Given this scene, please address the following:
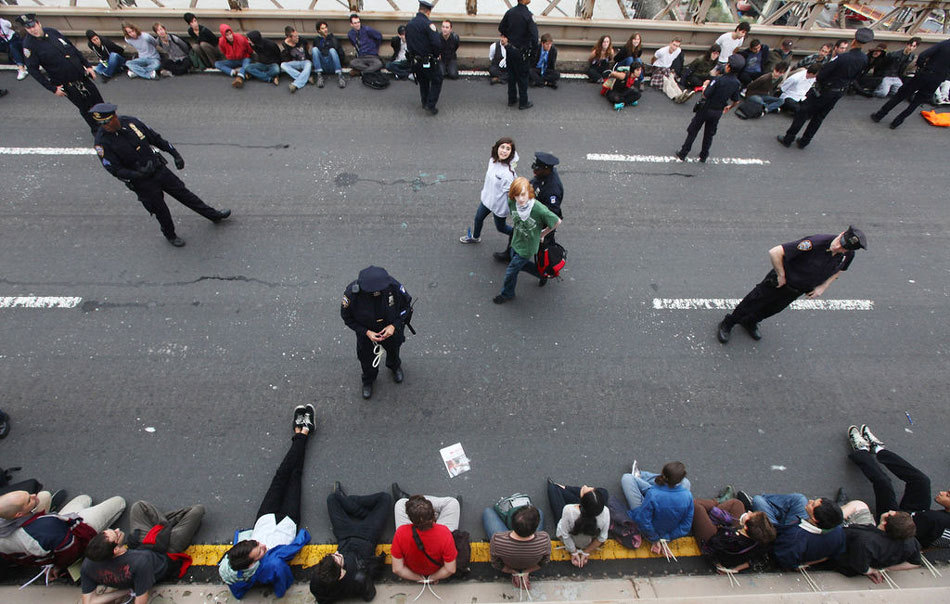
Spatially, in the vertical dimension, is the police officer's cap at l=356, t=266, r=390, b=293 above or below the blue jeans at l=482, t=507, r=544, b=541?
above

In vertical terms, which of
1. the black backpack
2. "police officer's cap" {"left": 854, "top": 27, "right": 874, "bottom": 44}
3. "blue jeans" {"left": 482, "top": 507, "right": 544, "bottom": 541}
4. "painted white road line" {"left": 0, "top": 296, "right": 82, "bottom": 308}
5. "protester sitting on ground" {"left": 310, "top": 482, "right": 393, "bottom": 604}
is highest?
"police officer's cap" {"left": 854, "top": 27, "right": 874, "bottom": 44}

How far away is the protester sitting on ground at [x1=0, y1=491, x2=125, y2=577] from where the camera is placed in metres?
3.52

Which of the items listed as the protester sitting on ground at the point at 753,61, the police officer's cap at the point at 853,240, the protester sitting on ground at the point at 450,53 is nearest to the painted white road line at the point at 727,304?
the police officer's cap at the point at 853,240

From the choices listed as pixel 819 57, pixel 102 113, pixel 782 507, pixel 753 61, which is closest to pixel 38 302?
pixel 102 113

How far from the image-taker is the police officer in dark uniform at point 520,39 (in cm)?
794

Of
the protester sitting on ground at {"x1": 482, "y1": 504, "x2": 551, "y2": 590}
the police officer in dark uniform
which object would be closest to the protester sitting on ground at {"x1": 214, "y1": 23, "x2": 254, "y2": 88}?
the police officer in dark uniform

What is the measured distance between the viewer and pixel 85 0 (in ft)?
39.5

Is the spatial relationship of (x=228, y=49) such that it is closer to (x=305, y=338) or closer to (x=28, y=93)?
(x=28, y=93)

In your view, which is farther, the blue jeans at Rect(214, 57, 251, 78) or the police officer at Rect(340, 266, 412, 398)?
the blue jeans at Rect(214, 57, 251, 78)

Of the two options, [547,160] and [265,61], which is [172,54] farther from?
[547,160]

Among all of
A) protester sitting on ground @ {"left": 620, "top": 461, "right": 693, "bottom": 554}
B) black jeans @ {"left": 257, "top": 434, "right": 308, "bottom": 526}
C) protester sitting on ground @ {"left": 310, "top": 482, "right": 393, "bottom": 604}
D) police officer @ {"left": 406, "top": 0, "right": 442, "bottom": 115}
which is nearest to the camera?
protester sitting on ground @ {"left": 310, "top": 482, "right": 393, "bottom": 604}

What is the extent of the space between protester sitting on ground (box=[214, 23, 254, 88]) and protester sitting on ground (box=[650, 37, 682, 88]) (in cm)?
790

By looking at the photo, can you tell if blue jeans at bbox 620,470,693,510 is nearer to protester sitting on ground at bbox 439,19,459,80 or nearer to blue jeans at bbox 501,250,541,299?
blue jeans at bbox 501,250,541,299

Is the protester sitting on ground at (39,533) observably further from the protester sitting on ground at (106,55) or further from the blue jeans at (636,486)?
the protester sitting on ground at (106,55)
